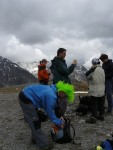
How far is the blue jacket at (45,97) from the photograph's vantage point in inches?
334

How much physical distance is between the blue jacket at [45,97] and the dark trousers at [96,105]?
10.2ft

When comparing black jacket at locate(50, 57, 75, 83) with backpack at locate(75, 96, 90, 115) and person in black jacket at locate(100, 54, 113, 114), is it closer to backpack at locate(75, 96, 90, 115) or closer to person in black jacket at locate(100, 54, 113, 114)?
backpack at locate(75, 96, 90, 115)

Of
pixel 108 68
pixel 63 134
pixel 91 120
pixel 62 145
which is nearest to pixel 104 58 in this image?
A: pixel 108 68

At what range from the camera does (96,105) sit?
11.6 meters

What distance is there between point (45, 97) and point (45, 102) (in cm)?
14

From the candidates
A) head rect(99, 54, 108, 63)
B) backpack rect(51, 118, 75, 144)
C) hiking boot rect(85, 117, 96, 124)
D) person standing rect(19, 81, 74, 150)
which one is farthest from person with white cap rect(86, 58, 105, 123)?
person standing rect(19, 81, 74, 150)

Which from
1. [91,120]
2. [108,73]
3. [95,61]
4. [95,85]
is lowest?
[91,120]

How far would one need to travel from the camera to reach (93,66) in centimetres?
1167

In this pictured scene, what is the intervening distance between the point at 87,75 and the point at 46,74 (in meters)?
1.64

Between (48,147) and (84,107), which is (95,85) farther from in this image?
(48,147)

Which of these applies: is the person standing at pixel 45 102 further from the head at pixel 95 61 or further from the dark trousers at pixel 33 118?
the head at pixel 95 61

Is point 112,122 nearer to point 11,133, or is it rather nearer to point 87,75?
point 87,75

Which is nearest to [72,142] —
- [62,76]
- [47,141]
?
[47,141]

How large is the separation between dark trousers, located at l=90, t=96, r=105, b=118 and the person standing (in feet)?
8.57
